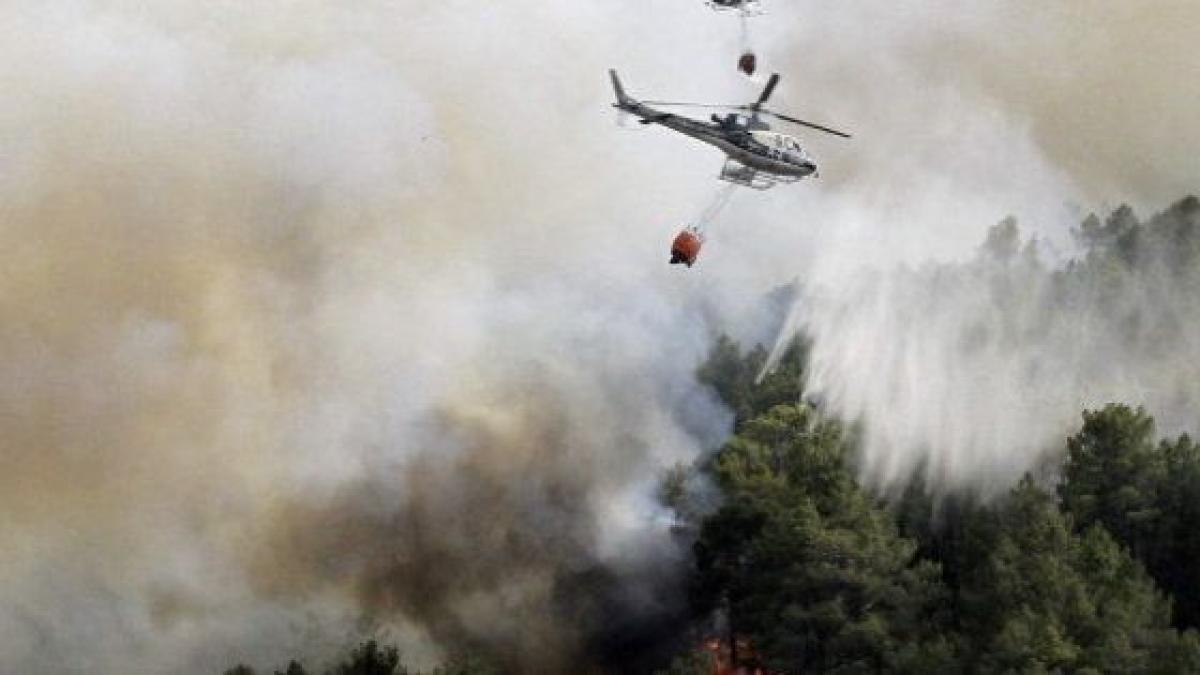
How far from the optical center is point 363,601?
5844cm

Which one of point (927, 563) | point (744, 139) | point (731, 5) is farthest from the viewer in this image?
point (731, 5)

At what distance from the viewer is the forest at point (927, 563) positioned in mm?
48812

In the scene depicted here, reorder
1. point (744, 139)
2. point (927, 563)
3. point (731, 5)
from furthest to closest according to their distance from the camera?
point (731, 5) < point (744, 139) < point (927, 563)

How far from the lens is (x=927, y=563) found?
55.2m

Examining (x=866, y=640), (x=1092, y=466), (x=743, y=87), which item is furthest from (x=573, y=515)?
(x=743, y=87)

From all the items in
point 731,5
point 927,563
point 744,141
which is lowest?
point 927,563

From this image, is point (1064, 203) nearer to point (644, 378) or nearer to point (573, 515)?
point (644, 378)

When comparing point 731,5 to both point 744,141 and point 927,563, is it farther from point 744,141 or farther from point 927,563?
point 927,563

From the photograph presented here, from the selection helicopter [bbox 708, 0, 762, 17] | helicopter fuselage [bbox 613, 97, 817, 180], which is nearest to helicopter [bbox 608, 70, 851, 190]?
helicopter fuselage [bbox 613, 97, 817, 180]

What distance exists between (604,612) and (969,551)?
16.9 m

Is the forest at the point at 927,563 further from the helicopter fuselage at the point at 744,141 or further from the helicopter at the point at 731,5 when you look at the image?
the helicopter at the point at 731,5

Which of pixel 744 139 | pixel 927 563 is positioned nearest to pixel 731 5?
pixel 744 139

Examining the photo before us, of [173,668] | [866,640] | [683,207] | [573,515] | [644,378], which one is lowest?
[866,640]

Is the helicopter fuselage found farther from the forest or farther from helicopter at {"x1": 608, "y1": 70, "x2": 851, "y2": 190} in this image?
the forest
